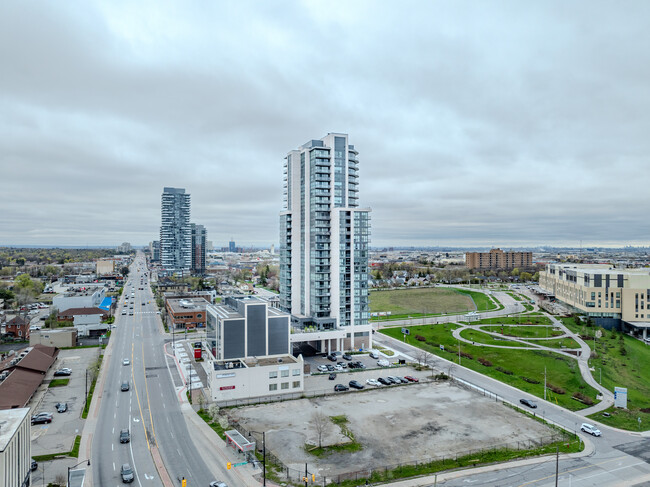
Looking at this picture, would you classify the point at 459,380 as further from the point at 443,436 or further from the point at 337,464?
the point at 337,464

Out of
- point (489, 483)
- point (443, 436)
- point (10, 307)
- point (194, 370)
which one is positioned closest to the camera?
point (489, 483)

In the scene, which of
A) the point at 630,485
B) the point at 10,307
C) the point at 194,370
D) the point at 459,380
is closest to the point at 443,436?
the point at 630,485

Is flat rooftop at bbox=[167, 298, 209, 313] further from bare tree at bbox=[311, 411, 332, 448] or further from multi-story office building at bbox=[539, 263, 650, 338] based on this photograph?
multi-story office building at bbox=[539, 263, 650, 338]

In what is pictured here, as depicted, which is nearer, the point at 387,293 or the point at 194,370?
the point at 194,370

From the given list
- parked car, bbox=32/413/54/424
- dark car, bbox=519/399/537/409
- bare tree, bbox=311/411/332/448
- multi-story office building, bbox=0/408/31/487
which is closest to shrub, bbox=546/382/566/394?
dark car, bbox=519/399/537/409

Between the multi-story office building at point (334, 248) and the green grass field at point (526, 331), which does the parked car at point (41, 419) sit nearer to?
the multi-story office building at point (334, 248)

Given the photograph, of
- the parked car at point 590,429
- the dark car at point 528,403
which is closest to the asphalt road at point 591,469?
the parked car at point 590,429

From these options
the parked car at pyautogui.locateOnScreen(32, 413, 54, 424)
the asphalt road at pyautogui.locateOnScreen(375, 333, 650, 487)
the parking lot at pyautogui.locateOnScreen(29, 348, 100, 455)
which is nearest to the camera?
the asphalt road at pyautogui.locateOnScreen(375, 333, 650, 487)
